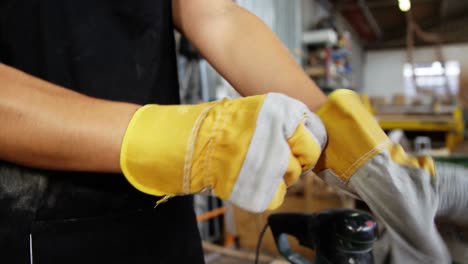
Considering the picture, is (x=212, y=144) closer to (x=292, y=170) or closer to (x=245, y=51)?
(x=292, y=170)

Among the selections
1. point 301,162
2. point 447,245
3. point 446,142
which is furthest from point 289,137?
point 446,142

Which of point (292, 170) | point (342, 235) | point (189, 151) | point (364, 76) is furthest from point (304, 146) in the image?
point (364, 76)

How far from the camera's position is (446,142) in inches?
203

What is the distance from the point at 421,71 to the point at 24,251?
1288 cm

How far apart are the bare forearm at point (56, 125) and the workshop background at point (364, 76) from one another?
51 cm

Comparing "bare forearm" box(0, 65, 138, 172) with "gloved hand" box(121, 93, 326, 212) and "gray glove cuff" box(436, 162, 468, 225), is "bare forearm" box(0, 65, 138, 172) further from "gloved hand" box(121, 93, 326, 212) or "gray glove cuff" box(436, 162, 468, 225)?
"gray glove cuff" box(436, 162, 468, 225)

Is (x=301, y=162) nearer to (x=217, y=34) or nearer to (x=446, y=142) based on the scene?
(x=217, y=34)

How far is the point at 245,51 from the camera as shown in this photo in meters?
0.76

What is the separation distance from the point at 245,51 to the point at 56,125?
42cm

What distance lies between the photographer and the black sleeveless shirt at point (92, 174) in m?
0.59

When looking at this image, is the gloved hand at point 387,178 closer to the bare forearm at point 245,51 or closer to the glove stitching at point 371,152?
the glove stitching at point 371,152

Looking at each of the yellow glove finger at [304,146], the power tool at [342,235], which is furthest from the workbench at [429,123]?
the yellow glove finger at [304,146]

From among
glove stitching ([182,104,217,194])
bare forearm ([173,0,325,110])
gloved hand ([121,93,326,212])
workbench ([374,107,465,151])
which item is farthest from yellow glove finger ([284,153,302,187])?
workbench ([374,107,465,151])

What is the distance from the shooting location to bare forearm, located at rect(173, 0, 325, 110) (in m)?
0.74
